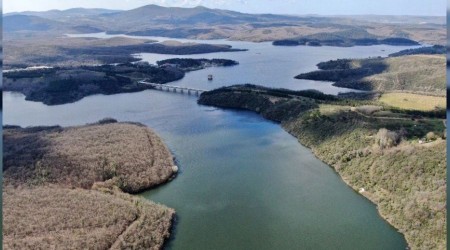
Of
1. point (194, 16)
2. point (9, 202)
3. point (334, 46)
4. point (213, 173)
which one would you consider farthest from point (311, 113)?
point (194, 16)

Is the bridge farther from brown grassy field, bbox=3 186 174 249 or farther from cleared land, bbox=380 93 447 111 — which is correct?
brown grassy field, bbox=3 186 174 249

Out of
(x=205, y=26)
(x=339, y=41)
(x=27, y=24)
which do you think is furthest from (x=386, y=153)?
(x=27, y=24)

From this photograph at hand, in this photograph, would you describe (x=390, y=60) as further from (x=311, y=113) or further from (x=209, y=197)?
(x=209, y=197)

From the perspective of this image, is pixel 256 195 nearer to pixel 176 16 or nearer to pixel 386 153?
pixel 386 153

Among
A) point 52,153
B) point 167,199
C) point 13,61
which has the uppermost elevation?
point 13,61

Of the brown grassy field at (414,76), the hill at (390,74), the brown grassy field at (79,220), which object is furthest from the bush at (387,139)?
the brown grassy field at (414,76)
